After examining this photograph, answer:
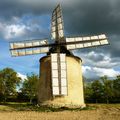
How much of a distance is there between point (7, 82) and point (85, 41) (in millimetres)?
42893

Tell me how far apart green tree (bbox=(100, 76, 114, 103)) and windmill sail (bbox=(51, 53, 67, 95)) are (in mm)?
44163

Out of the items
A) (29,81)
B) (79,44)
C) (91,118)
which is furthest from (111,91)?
(91,118)

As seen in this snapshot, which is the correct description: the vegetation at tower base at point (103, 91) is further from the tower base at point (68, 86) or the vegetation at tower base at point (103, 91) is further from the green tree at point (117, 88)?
the tower base at point (68, 86)

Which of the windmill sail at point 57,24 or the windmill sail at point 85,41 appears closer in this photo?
the windmill sail at point 85,41

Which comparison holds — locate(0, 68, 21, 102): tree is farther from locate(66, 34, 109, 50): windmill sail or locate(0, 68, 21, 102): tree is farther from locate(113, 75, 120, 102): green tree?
locate(66, 34, 109, 50): windmill sail

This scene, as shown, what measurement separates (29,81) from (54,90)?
44.6m

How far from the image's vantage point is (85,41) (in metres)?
43.5

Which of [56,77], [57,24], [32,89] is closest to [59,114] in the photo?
[56,77]

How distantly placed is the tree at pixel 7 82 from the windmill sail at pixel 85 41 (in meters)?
41.8

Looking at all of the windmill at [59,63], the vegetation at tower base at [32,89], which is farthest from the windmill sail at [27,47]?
the vegetation at tower base at [32,89]

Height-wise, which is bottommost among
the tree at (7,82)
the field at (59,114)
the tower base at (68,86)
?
the field at (59,114)

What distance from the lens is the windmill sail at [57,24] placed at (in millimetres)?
43531

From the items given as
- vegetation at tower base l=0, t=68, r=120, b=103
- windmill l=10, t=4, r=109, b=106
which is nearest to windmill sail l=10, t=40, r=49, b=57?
windmill l=10, t=4, r=109, b=106

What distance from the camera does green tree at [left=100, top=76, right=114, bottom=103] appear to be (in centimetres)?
8388
